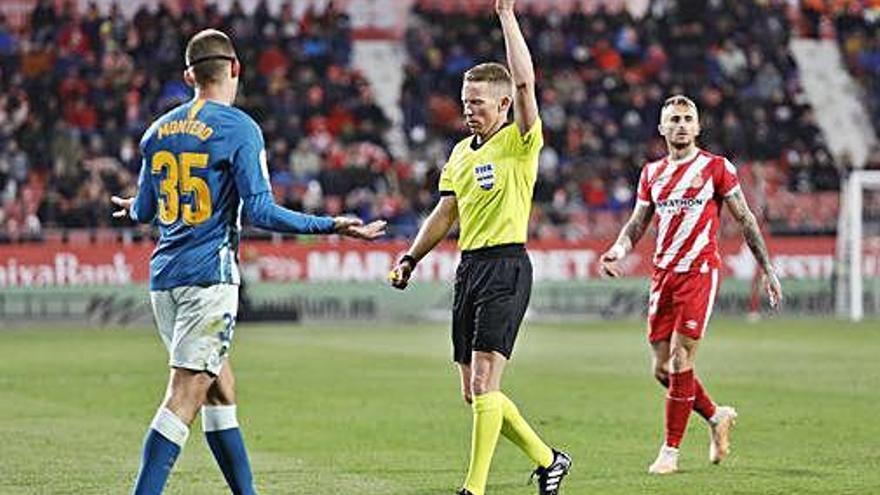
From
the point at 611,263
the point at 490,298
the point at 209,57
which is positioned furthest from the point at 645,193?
the point at 209,57

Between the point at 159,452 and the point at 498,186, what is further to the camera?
the point at 498,186

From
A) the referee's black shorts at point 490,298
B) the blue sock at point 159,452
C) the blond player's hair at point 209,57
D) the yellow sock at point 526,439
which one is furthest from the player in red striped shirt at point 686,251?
the blue sock at point 159,452

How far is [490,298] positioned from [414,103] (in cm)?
3003

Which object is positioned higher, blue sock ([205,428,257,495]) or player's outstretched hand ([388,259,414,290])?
player's outstretched hand ([388,259,414,290])

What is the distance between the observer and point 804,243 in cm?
3578

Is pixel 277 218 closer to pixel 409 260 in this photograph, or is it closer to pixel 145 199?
pixel 145 199

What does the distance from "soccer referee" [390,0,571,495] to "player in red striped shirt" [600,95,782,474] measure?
2293 mm

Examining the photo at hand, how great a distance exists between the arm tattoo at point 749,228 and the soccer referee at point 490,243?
2568 millimetres

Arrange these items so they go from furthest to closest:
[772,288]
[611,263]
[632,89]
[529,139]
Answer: [632,89], [772,288], [611,263], [529,139]

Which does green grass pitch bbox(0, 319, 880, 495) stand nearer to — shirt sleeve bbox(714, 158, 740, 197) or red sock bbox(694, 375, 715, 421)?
red sock bbox(694, 375, 715, 421)

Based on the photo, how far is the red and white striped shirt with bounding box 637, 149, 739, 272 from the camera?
12.6 metres

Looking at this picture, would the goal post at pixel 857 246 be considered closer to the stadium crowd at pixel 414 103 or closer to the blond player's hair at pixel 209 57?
the stadium crowd at pixel 414 103

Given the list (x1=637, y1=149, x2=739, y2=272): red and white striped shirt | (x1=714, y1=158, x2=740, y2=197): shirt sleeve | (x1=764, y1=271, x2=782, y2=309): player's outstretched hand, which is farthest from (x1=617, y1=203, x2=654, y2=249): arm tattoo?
(x1=764, y1=271, x2=782, y2=309): player's outstretched hand

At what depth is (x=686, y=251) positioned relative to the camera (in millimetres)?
12672
